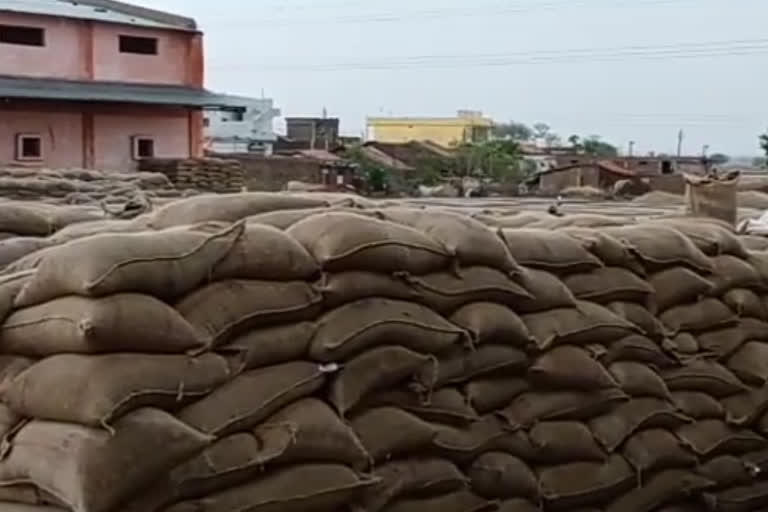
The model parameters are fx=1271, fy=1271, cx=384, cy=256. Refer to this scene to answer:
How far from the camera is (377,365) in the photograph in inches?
127

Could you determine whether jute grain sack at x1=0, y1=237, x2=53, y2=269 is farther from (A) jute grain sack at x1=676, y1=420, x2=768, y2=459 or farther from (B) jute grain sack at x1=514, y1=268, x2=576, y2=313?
(A) jute grain sack at x1=676, y1=420, x2=768, y2=459

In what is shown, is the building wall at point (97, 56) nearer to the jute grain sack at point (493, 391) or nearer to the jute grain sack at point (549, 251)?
the jute grain sack at point (549, 251)

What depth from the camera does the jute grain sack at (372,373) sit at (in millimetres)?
3156

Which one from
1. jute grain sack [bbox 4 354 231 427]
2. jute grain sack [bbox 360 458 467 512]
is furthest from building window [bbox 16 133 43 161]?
jute grain sack [bbox 4 354 231 427]

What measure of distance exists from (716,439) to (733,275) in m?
0.59

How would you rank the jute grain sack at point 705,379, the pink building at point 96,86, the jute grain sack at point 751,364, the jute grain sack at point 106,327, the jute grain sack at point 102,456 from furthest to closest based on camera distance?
the pink building at point 96,86 → the jute grain sack at point 751,364 → the jute grain sack at point 705,379 → the jute grain sack at point 106,327 → the jute grain sack at point 102,456

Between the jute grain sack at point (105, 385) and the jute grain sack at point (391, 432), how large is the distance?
0.46 m

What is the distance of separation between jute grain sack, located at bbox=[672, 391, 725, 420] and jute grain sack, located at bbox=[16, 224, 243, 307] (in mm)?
1844

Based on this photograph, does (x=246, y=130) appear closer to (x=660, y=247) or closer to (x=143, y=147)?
(x=143, y=147)

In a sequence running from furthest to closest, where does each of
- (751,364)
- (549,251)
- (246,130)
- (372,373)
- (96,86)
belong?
(246,130), (96,86), (751,364), (549,251), (372,373)

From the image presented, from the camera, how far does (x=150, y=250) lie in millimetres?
2891

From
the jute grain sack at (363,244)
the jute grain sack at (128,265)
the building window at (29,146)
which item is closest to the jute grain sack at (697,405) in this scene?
the jute grain sack at (363,244)

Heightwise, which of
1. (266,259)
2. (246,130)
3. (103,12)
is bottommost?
(246,130)

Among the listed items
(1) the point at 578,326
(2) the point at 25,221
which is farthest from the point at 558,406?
(2) the point at 25,221
